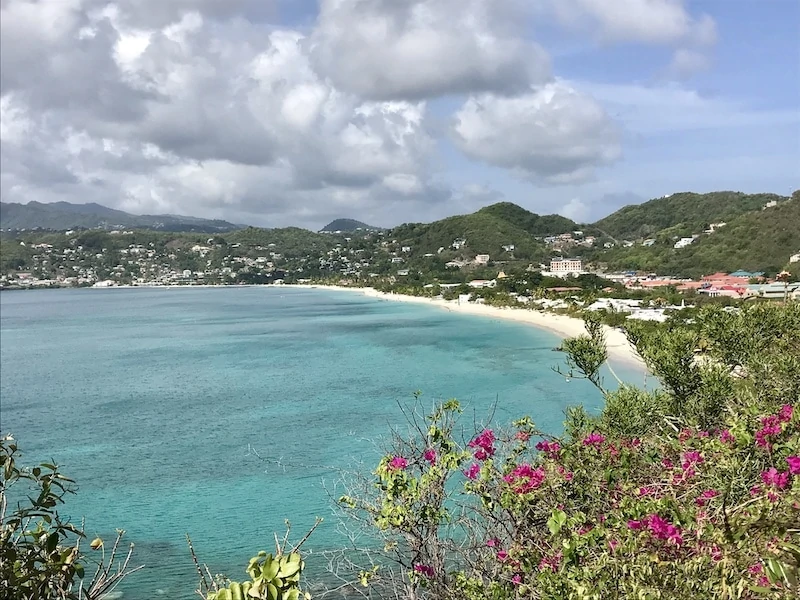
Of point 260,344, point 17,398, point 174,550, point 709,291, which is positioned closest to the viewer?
point 174,550

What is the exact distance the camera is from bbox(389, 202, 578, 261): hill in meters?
143

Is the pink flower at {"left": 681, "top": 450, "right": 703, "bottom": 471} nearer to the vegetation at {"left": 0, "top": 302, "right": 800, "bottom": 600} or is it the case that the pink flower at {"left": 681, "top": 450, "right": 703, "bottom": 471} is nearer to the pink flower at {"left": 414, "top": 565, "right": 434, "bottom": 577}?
the vegetation at {"left": 0, "top": 302, "right": 800, "bottom": 600}

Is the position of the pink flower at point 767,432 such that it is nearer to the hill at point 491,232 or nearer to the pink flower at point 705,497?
the pink flower at point 705,497

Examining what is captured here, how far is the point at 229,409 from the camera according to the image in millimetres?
29359

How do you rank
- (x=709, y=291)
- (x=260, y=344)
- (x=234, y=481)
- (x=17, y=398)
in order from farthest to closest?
(x=709, y=291) < (x=260, y=344) < (x=17, y=398) < (x=234, y=481)

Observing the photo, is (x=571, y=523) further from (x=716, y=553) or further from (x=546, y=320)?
(x=546, y=320)

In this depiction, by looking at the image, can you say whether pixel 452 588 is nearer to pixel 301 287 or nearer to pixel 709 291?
pixel 709 291

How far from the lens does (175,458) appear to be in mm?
21719

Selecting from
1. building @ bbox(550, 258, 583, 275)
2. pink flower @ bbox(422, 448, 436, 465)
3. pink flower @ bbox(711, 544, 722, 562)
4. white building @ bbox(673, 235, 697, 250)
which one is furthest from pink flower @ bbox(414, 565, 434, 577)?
building @ bbox(550, 258, 583, 275)

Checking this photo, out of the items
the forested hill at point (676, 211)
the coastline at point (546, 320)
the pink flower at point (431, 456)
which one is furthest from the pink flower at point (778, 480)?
the forested hill at point (676, 211)

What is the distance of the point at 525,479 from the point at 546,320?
60780 millimetres

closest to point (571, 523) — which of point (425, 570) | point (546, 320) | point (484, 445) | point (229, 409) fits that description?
point (484, 445)

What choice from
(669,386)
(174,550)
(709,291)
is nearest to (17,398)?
(174,550)

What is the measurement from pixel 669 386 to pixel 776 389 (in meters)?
2.22
